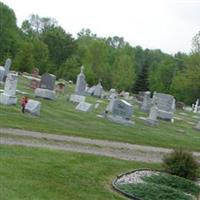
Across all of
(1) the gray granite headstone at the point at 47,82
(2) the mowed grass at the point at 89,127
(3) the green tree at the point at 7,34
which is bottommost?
(2) the mowed grass at the point at 89,127

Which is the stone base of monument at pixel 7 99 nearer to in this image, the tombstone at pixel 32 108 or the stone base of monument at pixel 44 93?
the tombstone at pixel 32 108

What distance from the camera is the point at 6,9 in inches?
3322

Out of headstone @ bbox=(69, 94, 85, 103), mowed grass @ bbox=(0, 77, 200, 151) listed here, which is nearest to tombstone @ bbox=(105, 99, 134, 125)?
mowed grass @ bbox=(0, 77, 200, 151)

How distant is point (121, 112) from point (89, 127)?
16.8ft

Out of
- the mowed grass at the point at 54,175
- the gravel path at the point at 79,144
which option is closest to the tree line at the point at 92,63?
the gravel path at the point at 79,144

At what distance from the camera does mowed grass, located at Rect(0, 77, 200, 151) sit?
23328 millimetres

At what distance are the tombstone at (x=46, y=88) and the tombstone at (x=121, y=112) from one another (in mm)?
5685

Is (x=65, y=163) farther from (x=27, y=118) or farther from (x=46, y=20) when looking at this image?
(x=46, y=20)

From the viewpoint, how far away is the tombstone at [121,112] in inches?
1232

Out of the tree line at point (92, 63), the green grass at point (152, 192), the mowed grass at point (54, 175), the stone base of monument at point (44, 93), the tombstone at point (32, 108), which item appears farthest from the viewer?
the tree line at point (92, 63)

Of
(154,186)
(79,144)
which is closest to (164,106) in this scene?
(79,144)

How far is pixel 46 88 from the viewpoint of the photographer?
1417 inches

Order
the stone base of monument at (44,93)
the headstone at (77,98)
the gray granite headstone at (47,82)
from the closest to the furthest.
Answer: the stone base of monument at (44,93) < the gray granite headstone at (47,82) < the headstone at (77,98)

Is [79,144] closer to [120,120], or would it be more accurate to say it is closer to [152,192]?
[152,192]
